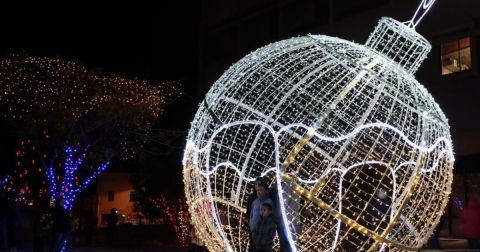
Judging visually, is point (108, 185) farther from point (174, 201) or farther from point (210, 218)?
point (210, 218)

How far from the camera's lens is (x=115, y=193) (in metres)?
32.7

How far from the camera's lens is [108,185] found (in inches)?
1283

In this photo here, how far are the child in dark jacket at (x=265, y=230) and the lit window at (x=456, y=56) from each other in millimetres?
10796

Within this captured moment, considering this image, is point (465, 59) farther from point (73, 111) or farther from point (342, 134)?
point (73, 111)

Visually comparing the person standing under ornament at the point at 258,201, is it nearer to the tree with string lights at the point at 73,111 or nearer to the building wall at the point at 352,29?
the building wall at the point at 352,29

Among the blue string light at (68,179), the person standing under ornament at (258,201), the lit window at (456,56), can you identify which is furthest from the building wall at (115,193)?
the person standing under ornament at (258,201)

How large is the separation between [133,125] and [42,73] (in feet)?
11.0

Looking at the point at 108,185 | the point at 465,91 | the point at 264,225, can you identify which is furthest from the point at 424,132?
the point at 108,185

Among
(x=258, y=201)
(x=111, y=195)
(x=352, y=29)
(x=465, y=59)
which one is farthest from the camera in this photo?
(x=111, y=195)

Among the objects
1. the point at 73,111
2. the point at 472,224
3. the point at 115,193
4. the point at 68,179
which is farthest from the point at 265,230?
the point at 115,193

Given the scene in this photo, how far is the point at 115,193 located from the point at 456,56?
22.2m

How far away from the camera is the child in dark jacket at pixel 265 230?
605 cm

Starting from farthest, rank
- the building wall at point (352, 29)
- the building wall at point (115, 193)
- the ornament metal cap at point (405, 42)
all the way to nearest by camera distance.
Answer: the building wall at point (115, 193) < the building wall at point (352, 29) < the ornament metal cap at point (405, 42)

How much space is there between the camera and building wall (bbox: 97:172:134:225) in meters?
32.3
